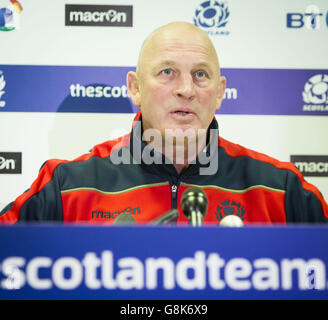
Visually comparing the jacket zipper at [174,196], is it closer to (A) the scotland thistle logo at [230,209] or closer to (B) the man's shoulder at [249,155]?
(A) the scotland thistle logo at [230,209]

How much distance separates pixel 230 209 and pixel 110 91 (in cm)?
80

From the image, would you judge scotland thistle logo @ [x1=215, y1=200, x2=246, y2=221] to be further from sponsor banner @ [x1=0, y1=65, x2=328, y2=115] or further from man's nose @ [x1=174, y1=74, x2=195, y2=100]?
sponsor banner @ [x1=0, y1=65, x2=328, y2=115]

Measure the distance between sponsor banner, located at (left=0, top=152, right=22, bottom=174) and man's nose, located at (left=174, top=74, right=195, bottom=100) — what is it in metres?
0.83

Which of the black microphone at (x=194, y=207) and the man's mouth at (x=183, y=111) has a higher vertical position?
the man's mouth at (x=183, y=111)

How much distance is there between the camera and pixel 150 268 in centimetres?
54

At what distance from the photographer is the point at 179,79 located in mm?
1484

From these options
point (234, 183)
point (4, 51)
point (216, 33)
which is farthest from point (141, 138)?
point (4, 51)

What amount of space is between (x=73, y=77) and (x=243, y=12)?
84 cm

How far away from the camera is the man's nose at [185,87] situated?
143 centimetres

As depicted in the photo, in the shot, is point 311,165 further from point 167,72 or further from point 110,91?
point 110,91

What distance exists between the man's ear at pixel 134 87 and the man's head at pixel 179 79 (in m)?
0.06

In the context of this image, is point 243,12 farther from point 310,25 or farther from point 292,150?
point 292,150

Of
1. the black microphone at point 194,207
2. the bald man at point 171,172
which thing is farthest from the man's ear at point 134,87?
the black microphone at point 194,207

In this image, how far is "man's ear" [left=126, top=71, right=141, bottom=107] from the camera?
5.30 feet
